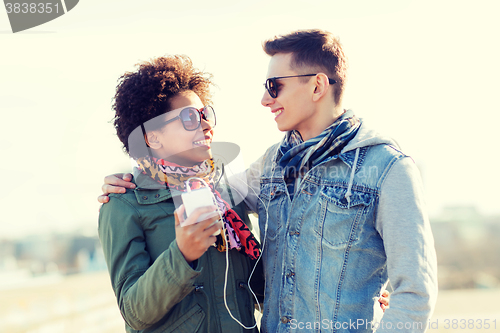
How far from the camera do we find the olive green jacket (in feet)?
7.55

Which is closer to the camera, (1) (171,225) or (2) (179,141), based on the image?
(1) (171,225)

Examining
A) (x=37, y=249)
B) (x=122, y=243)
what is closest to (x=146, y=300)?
(x=122, y=243)

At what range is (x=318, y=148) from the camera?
275 cm

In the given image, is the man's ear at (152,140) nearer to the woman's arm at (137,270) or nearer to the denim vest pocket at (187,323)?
the woman's arm at (137,270)

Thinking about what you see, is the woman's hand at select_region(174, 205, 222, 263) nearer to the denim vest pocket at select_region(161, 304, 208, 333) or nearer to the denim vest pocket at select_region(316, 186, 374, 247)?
the denim vest pocket at select_region(161, 304, 208, 333)

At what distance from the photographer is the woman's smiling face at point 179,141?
2963 mm

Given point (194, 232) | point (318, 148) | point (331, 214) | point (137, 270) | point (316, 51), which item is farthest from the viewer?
point (316, 51)

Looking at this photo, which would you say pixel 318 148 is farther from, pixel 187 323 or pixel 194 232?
pixel 187 323

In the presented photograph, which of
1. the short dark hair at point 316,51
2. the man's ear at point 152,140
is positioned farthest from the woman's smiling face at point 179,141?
the short dark hair at point 316,51

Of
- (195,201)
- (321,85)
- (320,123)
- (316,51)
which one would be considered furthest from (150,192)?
(316,51)

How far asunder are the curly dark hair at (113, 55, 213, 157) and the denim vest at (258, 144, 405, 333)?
44.8 inches

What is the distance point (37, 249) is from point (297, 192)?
76392mm

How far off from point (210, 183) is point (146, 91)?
2.66ft

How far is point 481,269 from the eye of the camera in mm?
52438
